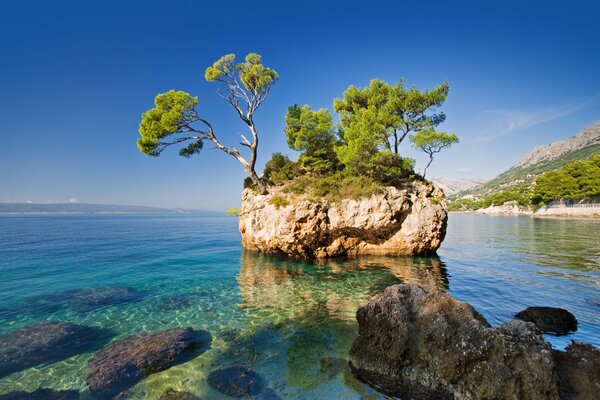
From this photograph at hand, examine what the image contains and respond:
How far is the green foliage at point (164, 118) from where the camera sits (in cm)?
2416

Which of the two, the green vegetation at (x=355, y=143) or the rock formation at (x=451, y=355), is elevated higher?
the green vegetation at (x=355, y=143)

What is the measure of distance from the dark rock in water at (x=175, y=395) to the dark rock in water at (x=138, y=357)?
104 centimetres

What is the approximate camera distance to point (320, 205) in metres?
21.4

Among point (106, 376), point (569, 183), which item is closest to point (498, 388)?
point (106, 376)

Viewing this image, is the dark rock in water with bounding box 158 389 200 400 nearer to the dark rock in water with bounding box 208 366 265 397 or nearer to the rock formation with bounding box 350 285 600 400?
the dark rock in water with bounding box 208 366 265 397

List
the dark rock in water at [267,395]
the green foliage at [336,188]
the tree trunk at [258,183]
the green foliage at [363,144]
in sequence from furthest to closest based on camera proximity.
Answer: the tree trunk at [258,183] → the green foliage at [363,144] → the green foliage at [336,188] → the dark rock in water at [267,395]

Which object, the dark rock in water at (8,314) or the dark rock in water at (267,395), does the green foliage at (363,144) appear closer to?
the dark rock in water at (267,395)

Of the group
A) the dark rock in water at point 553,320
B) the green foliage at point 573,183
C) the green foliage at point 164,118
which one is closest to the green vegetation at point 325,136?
the green foliage at point 164,118

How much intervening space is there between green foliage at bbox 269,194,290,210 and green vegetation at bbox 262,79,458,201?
937mm

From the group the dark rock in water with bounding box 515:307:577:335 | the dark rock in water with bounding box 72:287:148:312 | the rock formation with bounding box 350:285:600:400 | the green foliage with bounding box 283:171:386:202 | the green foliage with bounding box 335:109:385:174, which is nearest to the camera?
the rock formation with bounding box 350:285:600:400

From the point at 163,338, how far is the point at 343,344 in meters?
5.65

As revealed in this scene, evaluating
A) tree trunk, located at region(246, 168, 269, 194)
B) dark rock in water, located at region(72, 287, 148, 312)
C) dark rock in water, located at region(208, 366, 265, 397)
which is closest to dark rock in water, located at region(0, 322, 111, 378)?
dark rock in water, located at region(72, 287, 148, 312)

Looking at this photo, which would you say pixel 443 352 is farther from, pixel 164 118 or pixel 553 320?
pixel 164 118

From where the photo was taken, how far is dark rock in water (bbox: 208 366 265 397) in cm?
652
